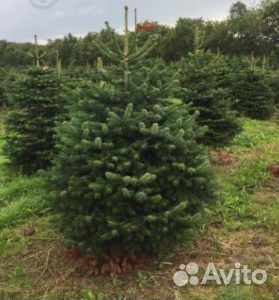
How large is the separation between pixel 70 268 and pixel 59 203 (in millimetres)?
661

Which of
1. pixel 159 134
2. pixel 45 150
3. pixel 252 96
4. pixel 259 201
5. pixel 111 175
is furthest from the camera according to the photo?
pixel 252 96

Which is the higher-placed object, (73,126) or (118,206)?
(73,126)

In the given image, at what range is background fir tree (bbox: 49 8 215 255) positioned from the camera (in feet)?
13.0

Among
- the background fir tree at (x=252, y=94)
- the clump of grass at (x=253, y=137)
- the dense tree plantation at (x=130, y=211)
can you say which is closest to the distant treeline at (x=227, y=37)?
the background fir tree at (x=252, y=94)

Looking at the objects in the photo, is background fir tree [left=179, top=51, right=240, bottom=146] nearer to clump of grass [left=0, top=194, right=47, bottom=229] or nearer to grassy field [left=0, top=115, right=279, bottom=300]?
grassy field [left=0, top=115, right=279, bottom=300]

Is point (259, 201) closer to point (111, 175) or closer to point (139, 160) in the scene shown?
point (139, 160)

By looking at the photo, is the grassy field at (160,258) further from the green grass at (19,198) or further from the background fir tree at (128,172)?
the background fir tree at (128,172)

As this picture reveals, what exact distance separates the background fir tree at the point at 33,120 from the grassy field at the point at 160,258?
740 mm

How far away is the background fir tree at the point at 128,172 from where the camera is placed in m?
3.96

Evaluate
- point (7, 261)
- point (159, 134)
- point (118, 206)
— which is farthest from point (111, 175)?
point (7, 261)

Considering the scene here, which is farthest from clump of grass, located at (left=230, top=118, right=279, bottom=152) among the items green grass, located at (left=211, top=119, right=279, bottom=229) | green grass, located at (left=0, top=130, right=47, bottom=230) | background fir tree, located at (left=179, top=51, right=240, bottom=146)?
green grass, located at (left=0, top=130, right=47, bottom=230)

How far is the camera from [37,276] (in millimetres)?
4332

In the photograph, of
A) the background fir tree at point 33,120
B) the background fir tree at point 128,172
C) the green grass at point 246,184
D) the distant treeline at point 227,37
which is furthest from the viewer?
the distant treeline at point 227,37

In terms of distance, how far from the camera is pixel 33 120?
734 centimetres
